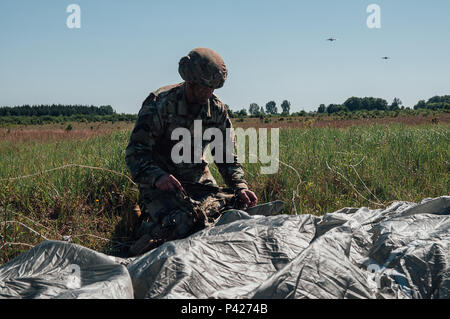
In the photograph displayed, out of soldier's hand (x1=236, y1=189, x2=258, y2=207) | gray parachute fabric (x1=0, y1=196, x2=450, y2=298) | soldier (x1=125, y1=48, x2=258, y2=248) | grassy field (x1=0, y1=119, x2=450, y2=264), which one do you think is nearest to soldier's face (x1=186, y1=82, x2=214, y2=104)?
soldier (x1=125, y1=48, x2=258, y2=248)

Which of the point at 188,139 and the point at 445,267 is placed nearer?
the point at 445,267

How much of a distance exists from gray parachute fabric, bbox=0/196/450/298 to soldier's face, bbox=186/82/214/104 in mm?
969

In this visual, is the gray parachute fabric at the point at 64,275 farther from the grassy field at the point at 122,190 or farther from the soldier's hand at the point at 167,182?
the grassy field at the point at 122,190

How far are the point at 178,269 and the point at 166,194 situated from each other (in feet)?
4.00

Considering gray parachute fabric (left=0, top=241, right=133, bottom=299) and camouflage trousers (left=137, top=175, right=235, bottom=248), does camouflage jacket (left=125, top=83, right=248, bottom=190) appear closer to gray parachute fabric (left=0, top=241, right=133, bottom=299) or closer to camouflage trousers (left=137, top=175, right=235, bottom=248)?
camouflage trousers (left=137, top=175, right=235, bottom=248)

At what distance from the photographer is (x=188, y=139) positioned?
114 inches

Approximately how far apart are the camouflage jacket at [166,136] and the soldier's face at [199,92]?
0.09m

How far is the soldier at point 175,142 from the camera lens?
2574 mm

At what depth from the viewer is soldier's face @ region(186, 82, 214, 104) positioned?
2.63 metres

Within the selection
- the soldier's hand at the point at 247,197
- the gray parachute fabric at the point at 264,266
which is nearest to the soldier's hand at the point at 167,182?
the soldier's hand at the point at 247,197

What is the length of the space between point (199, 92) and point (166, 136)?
1.36 ft

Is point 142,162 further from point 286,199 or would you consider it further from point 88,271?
point 286,199

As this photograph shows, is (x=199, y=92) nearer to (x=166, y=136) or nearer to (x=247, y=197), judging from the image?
(x=166, y=136)
